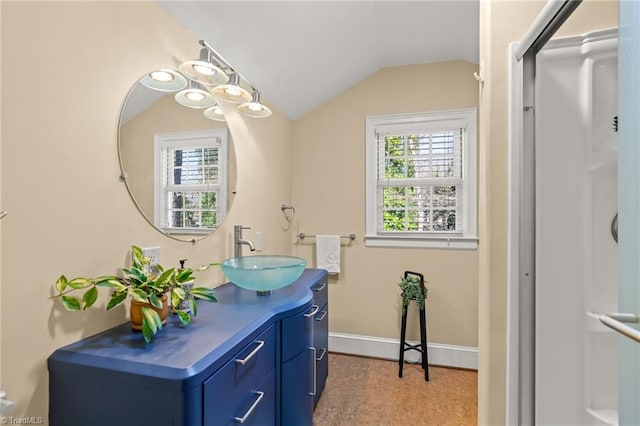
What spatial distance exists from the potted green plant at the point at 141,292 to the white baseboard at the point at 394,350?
1941 millimetres

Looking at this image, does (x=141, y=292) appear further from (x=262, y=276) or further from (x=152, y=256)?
(x=262, y=276)

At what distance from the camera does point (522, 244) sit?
1.23 metres

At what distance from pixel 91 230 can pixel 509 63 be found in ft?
5.49

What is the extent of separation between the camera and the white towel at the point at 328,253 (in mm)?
2764

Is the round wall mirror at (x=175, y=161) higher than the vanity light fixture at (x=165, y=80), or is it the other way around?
the vanity light fixture at (x=165, y=80)

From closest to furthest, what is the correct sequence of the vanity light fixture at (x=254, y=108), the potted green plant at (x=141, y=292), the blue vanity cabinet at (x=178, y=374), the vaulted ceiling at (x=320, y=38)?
1. the blue vanity cabinet at (x=178, y=374)
2. the potted green plant at (x=141, y=292)
3. the vaulted ceiling at (x=320, y=38)
4. the vanity light fixture at (x=254, y=108)

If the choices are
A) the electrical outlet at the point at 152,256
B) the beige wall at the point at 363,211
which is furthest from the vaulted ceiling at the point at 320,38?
the electrical outlet at the point at 152,256

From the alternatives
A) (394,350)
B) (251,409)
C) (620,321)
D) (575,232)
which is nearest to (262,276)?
(251,409)

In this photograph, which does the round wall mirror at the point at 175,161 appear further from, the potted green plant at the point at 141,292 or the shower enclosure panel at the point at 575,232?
the shower enclosure panel at the point at 575,232

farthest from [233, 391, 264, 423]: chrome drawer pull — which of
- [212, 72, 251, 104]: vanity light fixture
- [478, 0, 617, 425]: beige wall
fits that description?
[212, 72, 251, 104]: vanity light fixture

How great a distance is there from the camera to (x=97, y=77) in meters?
1.09

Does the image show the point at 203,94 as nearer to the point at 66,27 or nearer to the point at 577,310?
the point at 66,27

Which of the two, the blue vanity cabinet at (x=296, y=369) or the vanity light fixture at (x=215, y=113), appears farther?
the vanity light fixture at (x=215, y=113)

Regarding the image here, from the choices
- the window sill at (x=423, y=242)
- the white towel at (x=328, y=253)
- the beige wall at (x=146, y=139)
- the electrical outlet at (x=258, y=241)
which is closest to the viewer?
the beige wall at (x=146, y=139)
